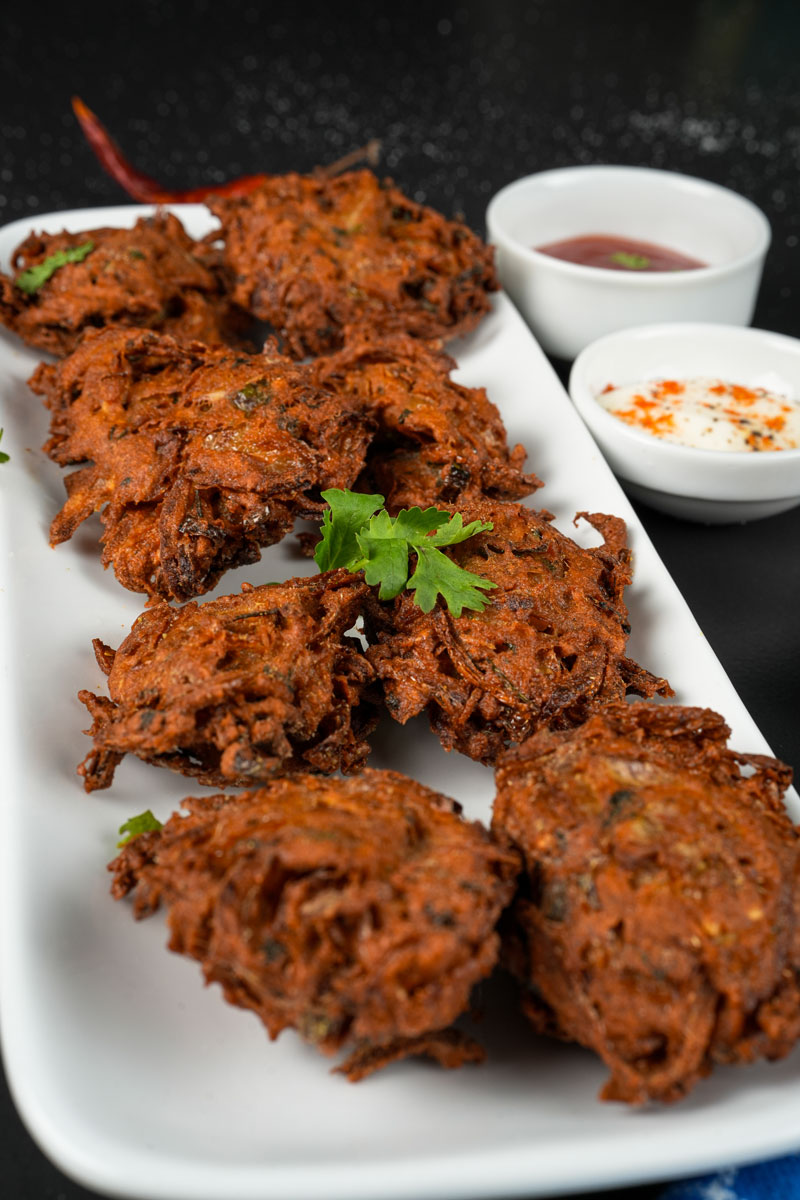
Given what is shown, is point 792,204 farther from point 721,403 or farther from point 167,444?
point 167,444

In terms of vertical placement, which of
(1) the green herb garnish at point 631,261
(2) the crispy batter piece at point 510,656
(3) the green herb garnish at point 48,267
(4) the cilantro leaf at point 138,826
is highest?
(3) the green herb garnish at point 48,267

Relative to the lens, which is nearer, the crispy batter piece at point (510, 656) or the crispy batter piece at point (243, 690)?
the crispy batter piece at point (243, 690)

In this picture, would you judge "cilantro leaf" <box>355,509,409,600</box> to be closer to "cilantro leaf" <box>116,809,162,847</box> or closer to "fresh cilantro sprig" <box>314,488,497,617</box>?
"fresh cilantro sprig" <box>314,488,497,617</box>

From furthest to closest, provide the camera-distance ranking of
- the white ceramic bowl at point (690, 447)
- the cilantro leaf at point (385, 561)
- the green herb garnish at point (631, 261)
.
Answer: the green herb garnish at point (631, 261) → the white ceramic bowl at point (690, 447) → the cilantro leaf at point (385, 561)

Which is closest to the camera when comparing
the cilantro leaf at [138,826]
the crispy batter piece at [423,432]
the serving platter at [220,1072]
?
the serving platter at [220,1072]

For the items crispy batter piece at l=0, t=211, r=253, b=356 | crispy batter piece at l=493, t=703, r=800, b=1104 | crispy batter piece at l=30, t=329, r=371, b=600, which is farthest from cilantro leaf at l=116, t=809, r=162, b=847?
crispy batter piece at l=0, t=211, r=253, b=356

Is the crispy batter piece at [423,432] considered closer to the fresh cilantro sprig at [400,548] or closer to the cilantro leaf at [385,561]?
the fresh cilantro sprig at [400,548]

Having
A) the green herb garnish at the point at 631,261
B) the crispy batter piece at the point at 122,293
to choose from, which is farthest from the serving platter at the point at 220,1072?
the green herb garnish at the point at 631,261
